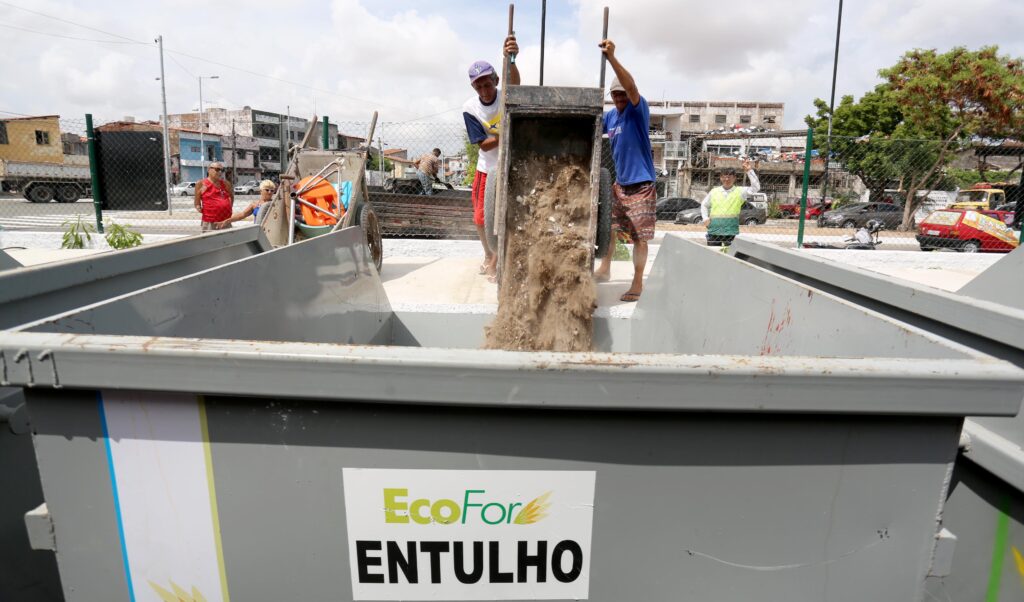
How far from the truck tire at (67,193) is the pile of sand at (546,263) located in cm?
3283

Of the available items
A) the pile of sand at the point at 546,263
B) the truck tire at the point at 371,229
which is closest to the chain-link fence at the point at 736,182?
the truck tire at the point at 371,229

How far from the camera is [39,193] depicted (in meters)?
27.6

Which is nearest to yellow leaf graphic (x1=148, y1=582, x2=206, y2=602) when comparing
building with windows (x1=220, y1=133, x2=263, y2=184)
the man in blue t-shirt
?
the man in blue t-shirt

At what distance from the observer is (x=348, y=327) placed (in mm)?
2939

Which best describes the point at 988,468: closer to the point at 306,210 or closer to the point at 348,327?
the point at 348,327

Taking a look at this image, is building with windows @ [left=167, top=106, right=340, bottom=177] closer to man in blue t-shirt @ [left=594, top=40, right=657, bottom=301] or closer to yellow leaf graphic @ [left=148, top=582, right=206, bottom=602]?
man in blue t-shirt @ [left=594, top=40, right=657, bottom=301]

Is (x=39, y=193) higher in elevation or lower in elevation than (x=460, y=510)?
higher

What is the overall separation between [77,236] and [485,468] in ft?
32.4

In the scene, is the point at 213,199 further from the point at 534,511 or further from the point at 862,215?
the point at 862,215

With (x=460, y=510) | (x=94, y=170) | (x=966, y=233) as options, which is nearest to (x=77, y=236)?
(x=94, y=170)

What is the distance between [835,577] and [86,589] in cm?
146

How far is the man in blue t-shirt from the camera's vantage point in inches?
183

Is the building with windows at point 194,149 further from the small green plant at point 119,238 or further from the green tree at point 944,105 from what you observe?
the green tree at point 944,105

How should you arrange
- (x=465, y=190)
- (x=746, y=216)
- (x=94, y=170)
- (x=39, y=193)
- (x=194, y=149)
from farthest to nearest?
(x=194, y=149) → (x=39, y=193) → (x=746, y=216) → (x=465, y=190) → (x=94, y=170)
